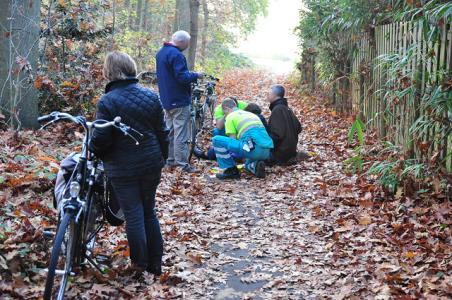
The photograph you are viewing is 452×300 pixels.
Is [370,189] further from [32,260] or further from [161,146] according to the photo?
[32,260]

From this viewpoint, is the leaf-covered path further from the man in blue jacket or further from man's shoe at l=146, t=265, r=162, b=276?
the man in blue jacket

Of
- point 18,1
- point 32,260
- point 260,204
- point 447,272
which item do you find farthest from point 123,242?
point 18,1

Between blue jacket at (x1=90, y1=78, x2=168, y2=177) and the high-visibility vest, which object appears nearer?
blue jacket at (x1=90, y1=78, x2=168, y2=177)

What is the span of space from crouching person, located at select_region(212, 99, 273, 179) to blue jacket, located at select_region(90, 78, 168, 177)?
403 centimetres

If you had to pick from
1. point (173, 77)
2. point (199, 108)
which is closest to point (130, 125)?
point (173, 77)

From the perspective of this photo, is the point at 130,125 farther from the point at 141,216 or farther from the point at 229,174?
the point at 229,174

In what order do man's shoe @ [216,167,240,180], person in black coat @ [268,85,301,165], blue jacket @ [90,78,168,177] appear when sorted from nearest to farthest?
blue jacket @ [90,78,168,177]
man's shoe @ [216,167,240,180]
person in black coat @ [268,85,301,165]

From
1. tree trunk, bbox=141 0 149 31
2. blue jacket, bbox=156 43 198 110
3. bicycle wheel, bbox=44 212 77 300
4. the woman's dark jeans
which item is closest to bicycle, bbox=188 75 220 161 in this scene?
blue jacket, bbox=156 43 198 110

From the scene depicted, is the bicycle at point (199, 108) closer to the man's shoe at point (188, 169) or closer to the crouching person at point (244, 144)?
the man's shoe at point (188, 169)

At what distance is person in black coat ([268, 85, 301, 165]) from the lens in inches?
365

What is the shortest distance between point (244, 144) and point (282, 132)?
93 centimetres

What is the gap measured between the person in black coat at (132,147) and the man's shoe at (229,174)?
3.95 metres

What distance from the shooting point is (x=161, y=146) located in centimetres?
487

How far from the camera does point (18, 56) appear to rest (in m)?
8.34
